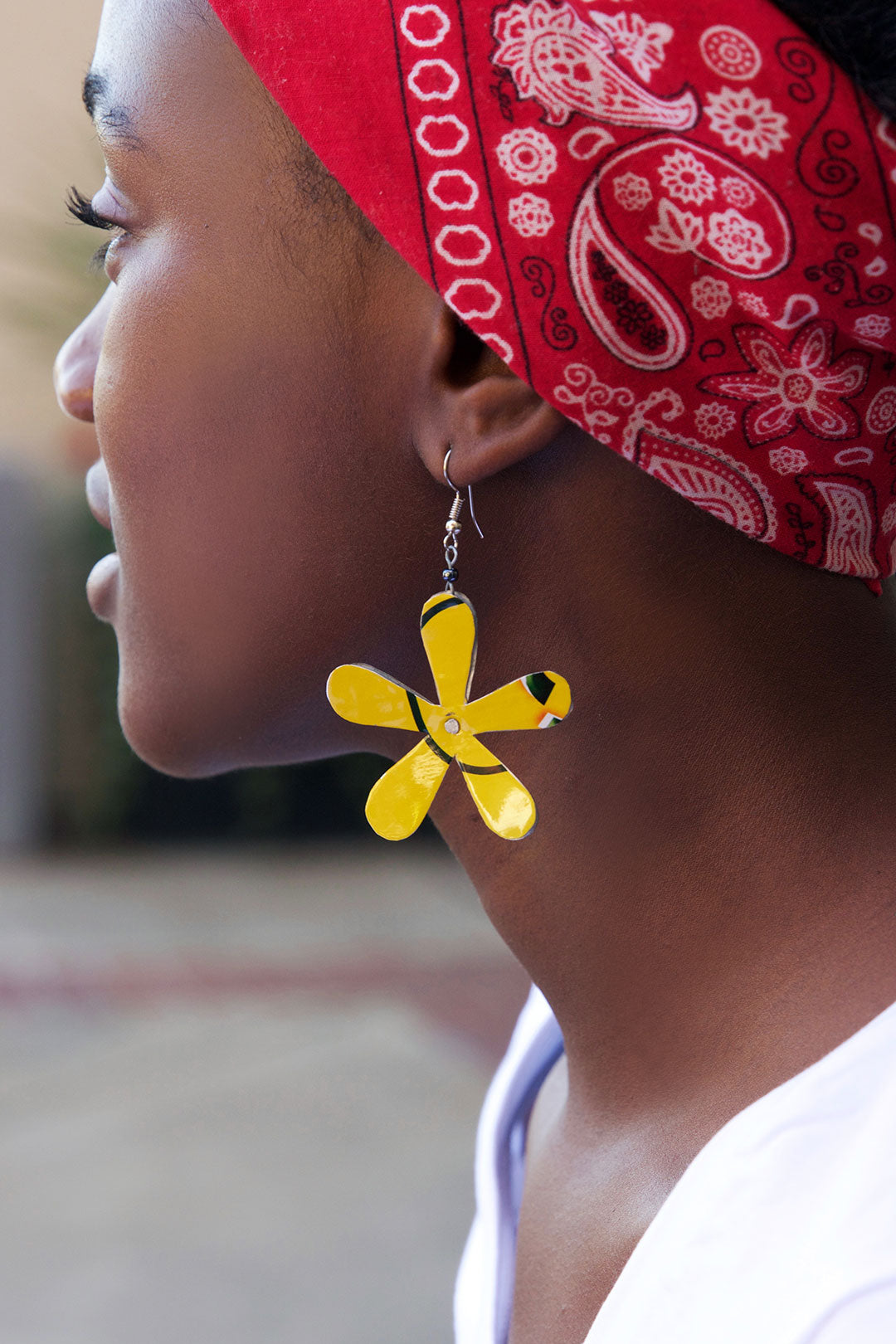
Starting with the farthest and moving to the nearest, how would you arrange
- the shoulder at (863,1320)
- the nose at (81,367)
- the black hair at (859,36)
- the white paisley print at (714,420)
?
the nose at (81,367) < the white paisley print at (714,420) < the black hair at (859,36) < the shoulder at (863,1320)

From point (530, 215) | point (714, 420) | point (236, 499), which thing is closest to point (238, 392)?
point (236, 499)

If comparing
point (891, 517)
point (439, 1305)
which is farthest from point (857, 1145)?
point (439, 1305)

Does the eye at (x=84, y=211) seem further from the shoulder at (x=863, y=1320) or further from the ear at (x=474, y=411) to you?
the shoulder at (x=863, y=1320)

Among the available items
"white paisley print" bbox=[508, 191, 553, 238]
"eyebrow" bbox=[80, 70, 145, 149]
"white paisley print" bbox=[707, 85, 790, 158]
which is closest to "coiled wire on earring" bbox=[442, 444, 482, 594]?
"white paisley print" bbox=[508, 191, 553, 238]

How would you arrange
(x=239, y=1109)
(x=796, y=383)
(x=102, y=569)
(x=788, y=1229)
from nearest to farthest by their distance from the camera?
1. (x=788, y=1229)
2. (x=796, y=383)
3. (x=102, y=569)
4. (x=239, y=1109)

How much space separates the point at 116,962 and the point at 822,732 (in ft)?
23.5

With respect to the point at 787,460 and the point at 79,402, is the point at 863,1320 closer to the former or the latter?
the point at 787,460

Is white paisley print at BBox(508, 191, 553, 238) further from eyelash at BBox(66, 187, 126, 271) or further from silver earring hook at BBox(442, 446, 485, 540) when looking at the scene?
eyelash at BBox(66, 187, 126, 271)

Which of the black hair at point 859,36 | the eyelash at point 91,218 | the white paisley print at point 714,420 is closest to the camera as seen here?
the black hair at point 859,36

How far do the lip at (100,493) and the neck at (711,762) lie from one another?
0.53 m

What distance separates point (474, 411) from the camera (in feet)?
4.11

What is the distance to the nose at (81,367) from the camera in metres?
1.57

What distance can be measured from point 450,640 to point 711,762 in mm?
282

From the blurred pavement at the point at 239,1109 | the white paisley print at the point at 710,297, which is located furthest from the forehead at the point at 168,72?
the blurred pavement at the point at 239,1109
